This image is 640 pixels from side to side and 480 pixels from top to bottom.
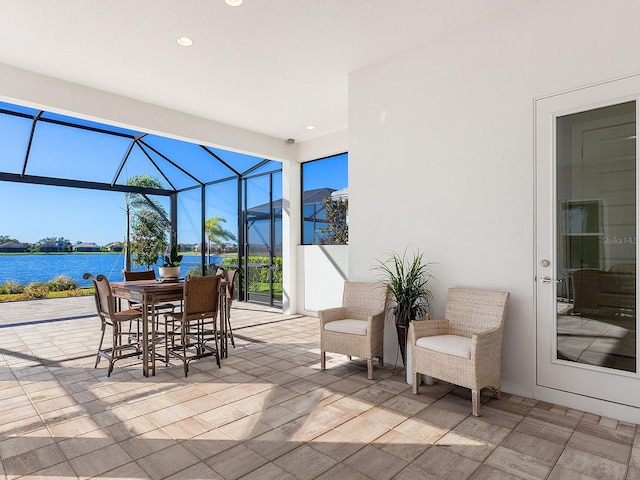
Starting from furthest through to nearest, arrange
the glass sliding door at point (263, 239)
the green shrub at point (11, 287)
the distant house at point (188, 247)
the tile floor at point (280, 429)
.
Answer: the distant house at point (188, 247), the green shrub at point (11, 287), the glass sliding door at point (263, 239), the tile floor at point (280, 429)

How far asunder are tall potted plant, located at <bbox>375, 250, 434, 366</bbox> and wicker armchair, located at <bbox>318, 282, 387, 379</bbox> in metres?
0.18

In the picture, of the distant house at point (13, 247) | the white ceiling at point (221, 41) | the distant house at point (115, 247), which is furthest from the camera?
the distant house at point (115, 247)

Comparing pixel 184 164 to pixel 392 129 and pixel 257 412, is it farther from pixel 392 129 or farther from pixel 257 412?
pixel 257 412

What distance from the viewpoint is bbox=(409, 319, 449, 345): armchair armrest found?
3248mm

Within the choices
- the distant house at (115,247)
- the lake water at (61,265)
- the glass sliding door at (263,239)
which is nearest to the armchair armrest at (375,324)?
the glass sliding door at (263,239)

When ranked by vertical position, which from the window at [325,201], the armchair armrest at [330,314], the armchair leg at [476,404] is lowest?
the armchair leg at [476,404]

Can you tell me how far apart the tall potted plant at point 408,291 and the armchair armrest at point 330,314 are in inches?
21.1

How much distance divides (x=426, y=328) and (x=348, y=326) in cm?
78

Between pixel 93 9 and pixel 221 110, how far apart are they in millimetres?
2492

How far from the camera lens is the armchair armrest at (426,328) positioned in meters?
3.25

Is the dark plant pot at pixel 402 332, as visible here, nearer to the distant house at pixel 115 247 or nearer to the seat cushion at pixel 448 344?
the seat cushion at pixel 448 344

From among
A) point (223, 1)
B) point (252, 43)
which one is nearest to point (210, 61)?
point (252, 43)

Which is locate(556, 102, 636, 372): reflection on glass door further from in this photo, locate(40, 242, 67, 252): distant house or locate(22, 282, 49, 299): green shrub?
locate(40, 242, 67, 252): distant house

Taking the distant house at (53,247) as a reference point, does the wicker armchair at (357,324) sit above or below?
below
